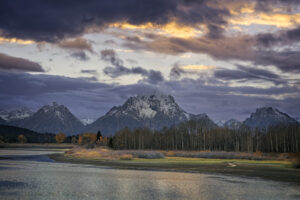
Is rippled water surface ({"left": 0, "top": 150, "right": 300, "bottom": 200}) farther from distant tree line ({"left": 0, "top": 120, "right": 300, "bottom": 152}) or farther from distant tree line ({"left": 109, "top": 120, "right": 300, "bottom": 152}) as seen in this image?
distant tree line ({"left": 0, "top": 120, "right": 300, "bottom": 152})

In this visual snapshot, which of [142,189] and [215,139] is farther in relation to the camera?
[215,139]

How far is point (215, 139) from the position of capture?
536 ft

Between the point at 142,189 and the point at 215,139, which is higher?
the point at 215,139

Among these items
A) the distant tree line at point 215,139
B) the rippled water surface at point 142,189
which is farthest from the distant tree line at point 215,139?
the rippled water surface at point 142,189

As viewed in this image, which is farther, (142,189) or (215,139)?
(215,139)

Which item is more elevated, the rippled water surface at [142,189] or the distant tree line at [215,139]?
the distant tree line at [215,139]

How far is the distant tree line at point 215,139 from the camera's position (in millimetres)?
141000

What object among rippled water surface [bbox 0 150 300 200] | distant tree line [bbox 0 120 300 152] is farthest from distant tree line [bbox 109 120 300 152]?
rippled water surface [bbox 0 150 300 200]

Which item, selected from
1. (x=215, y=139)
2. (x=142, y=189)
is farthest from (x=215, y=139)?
(x=142, y=189)

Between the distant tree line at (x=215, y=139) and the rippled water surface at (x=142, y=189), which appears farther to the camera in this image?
the distant tree line at (x=215, y=139)

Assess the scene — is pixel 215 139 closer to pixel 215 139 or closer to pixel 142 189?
pixel 215 139

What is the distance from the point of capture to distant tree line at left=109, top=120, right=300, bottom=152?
463ft

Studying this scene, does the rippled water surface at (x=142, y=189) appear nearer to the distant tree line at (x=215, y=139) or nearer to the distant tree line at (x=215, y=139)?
the distant tree line at (x=215, y=139)

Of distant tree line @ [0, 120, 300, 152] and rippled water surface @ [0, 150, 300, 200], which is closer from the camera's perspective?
rippled water surface @ [0, 150, 300, 200]
